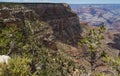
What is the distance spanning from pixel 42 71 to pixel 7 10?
53.8 m

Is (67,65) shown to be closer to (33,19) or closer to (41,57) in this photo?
(41,57)

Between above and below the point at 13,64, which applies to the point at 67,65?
below

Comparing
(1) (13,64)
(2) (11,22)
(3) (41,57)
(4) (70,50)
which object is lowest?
(4) (70,50)

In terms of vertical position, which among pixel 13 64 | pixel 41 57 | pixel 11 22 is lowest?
pixel 41 57

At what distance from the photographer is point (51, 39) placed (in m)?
178

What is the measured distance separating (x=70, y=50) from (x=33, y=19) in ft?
103

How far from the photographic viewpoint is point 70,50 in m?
196

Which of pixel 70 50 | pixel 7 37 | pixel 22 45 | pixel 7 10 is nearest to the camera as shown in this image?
pixel 7 37

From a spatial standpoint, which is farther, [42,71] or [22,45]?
[22,45]

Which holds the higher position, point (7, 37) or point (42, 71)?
point (7, 37)

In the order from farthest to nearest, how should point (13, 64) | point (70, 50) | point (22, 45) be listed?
point (70, 50) < point (22, 45) < point (13, 64)

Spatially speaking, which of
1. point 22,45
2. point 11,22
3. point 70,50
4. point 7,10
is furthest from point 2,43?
point 70,50

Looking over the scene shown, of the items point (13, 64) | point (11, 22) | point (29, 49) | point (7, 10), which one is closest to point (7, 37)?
point (29, 49)

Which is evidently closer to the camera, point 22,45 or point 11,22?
point 22,45
